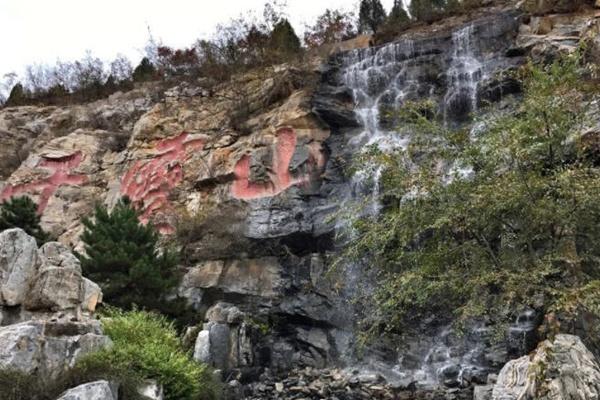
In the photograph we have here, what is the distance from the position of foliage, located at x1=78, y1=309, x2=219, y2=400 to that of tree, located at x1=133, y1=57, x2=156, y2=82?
75.5 feet

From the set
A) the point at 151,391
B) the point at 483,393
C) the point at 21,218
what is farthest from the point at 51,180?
the point at 483,393

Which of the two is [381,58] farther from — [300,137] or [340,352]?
[340,352]

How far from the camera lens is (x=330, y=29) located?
87.9ft

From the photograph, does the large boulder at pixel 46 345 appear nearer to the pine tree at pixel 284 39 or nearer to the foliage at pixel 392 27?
the pine tree at pixel 284 39

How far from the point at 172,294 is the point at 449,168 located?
795 centimetres

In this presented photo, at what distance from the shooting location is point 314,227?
1697cm

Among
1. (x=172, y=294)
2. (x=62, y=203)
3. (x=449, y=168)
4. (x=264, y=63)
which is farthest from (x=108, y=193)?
(x=449, y=168)

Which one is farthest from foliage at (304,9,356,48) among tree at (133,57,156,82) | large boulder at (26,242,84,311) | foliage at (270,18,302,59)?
large boulder at (26,242,84,311)

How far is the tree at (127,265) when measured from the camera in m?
13.2

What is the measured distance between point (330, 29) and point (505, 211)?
19485 millimetres

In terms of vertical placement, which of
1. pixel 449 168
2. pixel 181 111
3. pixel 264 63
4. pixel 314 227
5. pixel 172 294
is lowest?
pixel 172 294

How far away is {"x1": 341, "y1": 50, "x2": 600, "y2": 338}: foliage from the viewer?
834 centimetres

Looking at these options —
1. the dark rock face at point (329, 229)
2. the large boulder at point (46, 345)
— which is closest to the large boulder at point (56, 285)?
the large boulder at point (46, 345)

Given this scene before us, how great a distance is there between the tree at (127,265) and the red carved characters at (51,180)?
12099mm
